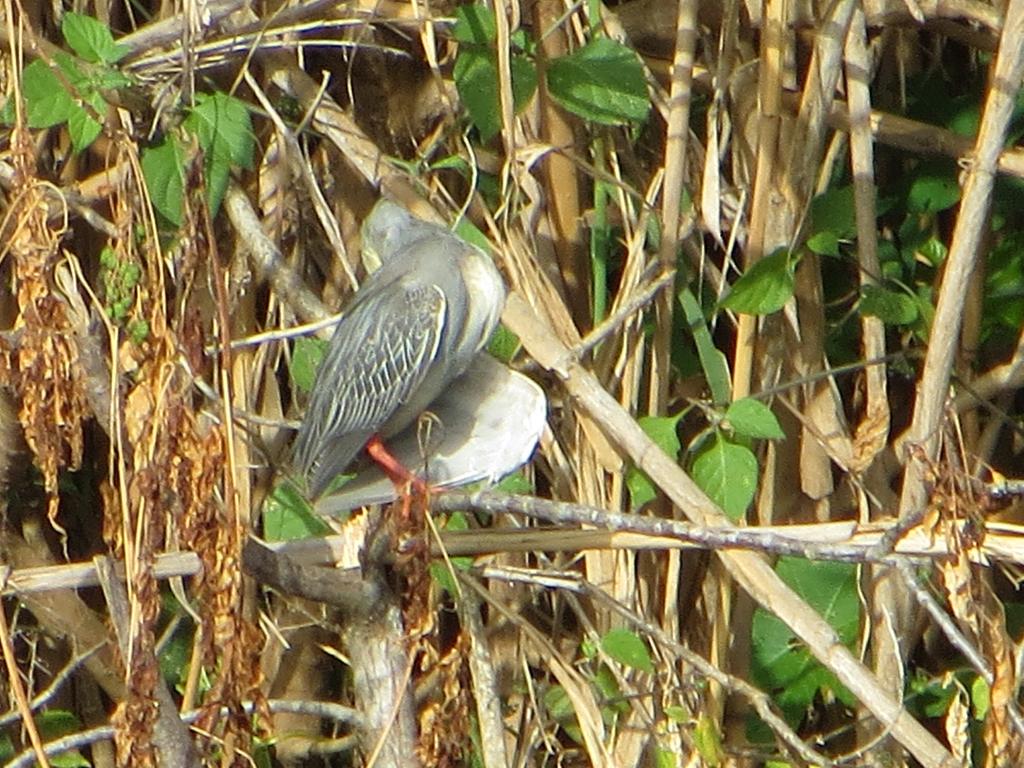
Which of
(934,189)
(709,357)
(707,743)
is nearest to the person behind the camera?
(707,743)

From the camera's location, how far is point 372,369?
2098mm

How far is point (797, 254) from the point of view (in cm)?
222

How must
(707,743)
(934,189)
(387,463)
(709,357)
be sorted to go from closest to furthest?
1. (387,463)
2. (707,743)
3. (709,357)
4. (934,189)

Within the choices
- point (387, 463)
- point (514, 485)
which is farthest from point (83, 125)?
point (514, 485)

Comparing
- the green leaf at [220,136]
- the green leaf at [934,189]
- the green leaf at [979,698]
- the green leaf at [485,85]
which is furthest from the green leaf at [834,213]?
the green leaf at [220,136]

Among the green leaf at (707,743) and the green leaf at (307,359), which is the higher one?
the green leaf at (307,359)

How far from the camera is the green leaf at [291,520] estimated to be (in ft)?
7.72

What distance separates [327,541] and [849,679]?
64 cm

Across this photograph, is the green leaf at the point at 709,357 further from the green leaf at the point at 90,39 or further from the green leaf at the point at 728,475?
the green leaf at the point at 90,39

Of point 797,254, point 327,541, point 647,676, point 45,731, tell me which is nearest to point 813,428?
point 797,254

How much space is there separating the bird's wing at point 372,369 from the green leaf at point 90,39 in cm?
46

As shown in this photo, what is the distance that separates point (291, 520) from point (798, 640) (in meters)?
0.74

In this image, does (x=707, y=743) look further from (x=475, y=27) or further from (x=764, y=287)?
(x=475, y=27)

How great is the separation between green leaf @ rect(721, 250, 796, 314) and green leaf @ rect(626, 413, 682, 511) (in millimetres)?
165
